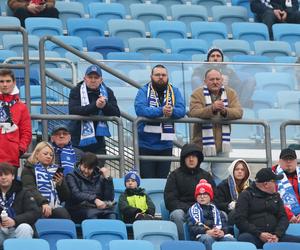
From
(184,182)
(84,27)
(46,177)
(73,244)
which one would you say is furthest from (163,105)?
(84,27)

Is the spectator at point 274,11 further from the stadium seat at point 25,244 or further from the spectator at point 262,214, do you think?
the stadium seat at point 25,244

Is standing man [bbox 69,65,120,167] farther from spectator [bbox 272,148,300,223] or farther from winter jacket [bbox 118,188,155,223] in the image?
spectator [bbox 272,148,300,223]

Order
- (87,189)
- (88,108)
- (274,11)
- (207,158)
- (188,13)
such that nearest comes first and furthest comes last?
(87,189) < (88,108) < (207,158) < (188,13) < (274,11)

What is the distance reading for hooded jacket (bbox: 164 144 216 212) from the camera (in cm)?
1825

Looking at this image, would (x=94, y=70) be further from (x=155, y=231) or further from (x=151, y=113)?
(x=155, y=231)

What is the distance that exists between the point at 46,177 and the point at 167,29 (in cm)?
653

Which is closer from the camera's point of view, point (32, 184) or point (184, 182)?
point (32, 184)

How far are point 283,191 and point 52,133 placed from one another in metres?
2.52

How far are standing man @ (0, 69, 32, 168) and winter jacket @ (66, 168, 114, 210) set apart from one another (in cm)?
63

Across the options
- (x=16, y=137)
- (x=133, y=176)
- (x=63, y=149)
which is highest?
(x=16, y=137)

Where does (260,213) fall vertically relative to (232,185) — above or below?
below

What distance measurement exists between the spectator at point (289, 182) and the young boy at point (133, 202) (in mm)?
1529

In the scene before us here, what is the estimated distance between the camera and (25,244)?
1633 cm

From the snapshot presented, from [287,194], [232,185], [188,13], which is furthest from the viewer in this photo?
[188,13]
